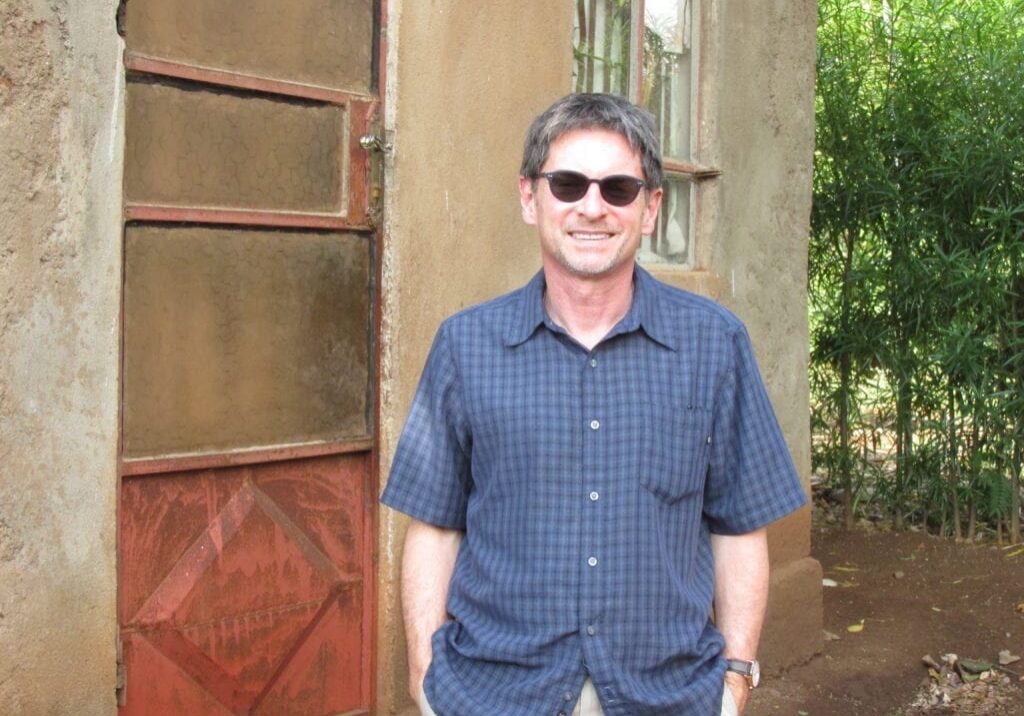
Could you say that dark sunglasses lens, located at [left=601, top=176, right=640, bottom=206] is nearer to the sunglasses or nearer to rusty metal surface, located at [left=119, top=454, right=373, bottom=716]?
the sunglasses

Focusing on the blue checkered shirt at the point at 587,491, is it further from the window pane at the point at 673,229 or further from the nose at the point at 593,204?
the window pane at the point at 673,229

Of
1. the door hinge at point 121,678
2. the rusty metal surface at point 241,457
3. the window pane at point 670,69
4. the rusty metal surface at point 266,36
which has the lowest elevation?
the door hinge at point 121,678

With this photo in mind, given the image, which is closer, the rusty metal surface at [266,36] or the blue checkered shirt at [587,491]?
the blue checkered shirt at [587,491]

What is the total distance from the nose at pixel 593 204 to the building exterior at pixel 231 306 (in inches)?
57.6

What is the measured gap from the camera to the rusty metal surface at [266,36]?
11.9 feet

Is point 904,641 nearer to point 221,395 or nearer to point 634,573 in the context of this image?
point 221,395

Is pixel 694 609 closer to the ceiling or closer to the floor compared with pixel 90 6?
closer to the floor

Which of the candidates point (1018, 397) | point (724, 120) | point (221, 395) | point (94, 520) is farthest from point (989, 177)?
point (94, 520)

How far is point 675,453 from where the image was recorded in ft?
8.37

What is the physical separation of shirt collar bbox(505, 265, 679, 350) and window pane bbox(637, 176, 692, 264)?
2814 mm

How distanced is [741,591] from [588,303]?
62 centimetres

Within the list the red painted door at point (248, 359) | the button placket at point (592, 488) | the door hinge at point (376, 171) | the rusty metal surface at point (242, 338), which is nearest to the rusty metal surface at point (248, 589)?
the red painted door at point (248, 359)

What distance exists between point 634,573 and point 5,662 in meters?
1.64

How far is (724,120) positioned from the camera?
5.58 m
